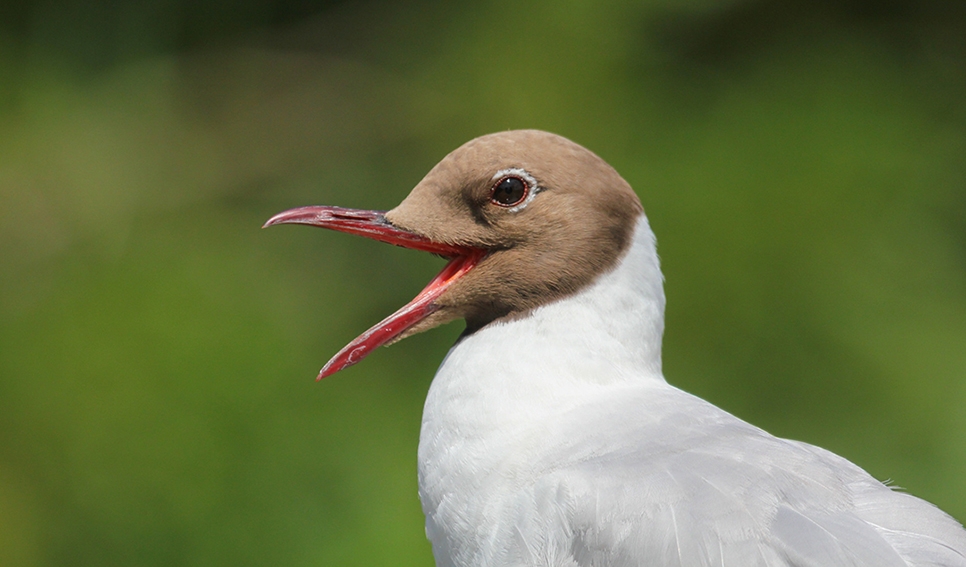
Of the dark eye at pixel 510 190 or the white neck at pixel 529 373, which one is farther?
the dark eye at pixel 510 190

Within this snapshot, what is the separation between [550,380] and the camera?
47.4 inches

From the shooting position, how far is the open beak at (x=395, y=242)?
4.17ft

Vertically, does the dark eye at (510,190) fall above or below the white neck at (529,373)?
above

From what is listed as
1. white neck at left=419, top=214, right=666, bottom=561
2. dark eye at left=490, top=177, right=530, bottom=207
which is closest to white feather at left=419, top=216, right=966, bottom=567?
white neck at left=419, top=214, right=666, bottom=561

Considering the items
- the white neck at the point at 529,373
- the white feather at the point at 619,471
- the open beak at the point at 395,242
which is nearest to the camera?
the white feather at the point at 619,471

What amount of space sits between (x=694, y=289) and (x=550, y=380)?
175 centimetres

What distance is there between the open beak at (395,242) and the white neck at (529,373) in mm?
75

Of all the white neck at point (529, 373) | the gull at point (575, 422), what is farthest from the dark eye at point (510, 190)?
the white neck at point (529, 373)

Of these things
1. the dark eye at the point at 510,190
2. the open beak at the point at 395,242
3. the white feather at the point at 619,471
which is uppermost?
the dark eye at the point at 510,190

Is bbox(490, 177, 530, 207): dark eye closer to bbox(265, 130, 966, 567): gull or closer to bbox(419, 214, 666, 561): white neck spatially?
bbox(265, 130, 966, 567): gull

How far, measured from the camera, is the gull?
99cm

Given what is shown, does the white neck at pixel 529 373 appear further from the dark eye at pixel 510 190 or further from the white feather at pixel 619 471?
the dark eye at pixel 510 190

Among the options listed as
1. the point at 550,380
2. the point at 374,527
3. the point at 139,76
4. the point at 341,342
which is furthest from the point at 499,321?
the point at 139,76

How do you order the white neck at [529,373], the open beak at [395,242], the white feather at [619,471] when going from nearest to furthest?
the white feather at [619,471]
the white neck at [529,373]
the open beak at [395,242]
